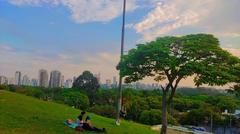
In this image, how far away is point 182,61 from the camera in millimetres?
19281

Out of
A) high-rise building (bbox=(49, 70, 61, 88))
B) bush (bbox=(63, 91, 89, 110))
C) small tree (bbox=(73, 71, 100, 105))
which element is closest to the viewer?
bush (bbox=(63, 91, 89, 110))

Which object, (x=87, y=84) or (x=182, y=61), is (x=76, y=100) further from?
Result: (x=182, y=61)

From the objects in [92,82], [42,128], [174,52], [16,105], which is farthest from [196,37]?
[92,82]

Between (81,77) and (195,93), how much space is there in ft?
107

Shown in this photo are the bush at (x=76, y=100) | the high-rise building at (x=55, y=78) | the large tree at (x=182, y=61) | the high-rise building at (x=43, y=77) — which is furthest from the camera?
the high-rise building at (x=55, y=78)

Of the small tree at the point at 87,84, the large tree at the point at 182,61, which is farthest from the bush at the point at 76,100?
the large tree at the point at 182,61

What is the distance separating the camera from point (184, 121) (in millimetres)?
76062

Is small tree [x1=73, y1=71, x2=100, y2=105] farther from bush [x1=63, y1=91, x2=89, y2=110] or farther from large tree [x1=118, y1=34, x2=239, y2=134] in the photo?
large tree [x1=118, y1=34, x2=239, y2=134]

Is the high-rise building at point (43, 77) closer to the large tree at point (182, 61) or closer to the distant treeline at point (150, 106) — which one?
the distant treeline at point (150, 106)

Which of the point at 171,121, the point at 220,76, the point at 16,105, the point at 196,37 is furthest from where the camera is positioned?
the point at 171,121

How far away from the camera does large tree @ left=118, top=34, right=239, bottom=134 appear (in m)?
18.7

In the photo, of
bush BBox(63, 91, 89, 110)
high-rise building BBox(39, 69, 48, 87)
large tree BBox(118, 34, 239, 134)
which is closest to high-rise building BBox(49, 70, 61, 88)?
high-rise building BBox(39, 69, 48, 87)

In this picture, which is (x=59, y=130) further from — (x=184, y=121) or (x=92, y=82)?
(x=92, y=82)

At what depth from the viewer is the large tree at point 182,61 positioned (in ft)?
61.3
